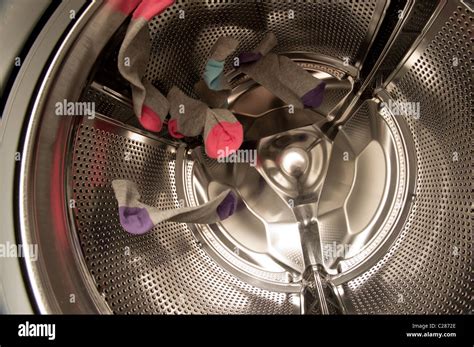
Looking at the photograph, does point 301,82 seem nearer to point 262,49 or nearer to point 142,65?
point 262,49

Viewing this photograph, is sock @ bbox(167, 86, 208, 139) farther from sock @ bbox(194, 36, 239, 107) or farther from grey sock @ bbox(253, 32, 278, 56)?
grey sock @ bbox(253, 32, 278, 56)

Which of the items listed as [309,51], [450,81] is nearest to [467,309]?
[450,81]

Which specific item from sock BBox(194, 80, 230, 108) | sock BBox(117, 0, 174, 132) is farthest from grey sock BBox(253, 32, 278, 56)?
sock BBox(117, 0, 174, 132)

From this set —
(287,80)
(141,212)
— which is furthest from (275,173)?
(141,212)

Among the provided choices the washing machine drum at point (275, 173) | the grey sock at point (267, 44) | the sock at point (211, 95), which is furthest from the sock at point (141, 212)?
the grey sock at point (267, 44)

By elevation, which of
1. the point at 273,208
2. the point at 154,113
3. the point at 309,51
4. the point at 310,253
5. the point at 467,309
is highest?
the point at 309,51

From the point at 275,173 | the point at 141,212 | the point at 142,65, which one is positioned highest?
the point at 142,65

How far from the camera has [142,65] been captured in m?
0.64

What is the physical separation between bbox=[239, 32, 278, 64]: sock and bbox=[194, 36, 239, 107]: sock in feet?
0.25

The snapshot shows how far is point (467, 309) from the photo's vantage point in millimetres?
611

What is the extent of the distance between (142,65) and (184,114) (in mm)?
117

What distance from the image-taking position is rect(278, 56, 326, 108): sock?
77cm
